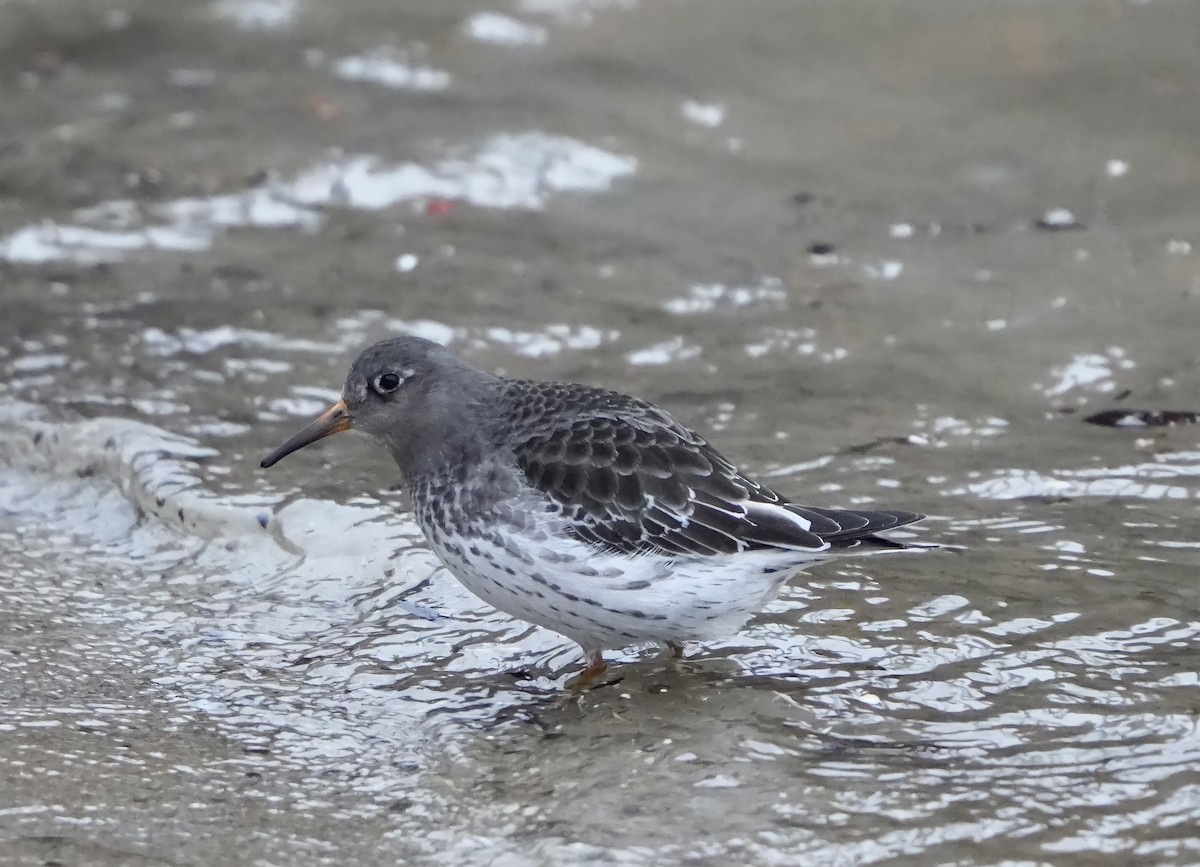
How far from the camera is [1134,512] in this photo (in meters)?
5.61

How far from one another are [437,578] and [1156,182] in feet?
15.1

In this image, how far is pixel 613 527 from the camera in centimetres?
463

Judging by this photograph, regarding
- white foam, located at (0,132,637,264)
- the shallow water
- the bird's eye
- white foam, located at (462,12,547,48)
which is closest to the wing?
the shallow water

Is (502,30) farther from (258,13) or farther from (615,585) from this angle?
(615,585)

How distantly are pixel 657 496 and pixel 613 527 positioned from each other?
19 centimetres

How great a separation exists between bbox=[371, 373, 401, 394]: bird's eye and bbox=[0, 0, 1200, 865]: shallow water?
2.21 feet

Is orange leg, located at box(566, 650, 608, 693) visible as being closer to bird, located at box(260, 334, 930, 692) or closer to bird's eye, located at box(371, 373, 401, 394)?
bird, located at box(260, 334, 930, 692)

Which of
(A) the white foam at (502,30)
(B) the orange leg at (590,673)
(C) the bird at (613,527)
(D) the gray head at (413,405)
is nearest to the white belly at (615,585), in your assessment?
(C) the bird at (613,527)

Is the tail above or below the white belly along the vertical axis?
above

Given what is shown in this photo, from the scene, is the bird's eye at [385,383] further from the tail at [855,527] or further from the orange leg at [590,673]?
the tail at [855,527]

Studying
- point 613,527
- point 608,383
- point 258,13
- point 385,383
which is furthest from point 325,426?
point 258,13

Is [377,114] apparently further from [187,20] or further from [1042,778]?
[1042,778]

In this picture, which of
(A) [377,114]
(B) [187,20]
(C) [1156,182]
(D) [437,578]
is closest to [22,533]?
(D) [437,578]

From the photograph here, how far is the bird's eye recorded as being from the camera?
17.1ft
